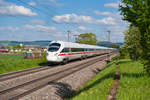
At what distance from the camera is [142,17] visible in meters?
4.93

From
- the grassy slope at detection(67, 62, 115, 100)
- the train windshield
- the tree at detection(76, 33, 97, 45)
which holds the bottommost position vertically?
the grassy slope at detection(67, 62, 115, 100)

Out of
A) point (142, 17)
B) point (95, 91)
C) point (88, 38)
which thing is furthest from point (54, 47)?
point (88, 38)

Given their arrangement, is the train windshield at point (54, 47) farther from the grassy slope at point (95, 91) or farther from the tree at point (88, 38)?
the tree at point (88, 38)

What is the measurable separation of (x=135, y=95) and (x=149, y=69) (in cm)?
108

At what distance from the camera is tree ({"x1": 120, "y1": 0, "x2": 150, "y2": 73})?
16.0 feet

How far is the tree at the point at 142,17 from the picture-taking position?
488 cm

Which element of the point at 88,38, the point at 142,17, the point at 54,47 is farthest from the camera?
the point at 88,38

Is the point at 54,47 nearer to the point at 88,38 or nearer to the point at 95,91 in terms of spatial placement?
the point at 95,91

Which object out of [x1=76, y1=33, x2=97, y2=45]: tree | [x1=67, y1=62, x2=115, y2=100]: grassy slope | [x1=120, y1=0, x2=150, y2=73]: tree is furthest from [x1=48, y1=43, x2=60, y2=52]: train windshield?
[x1=76, y1=33, x2=97, y2=45]: tree

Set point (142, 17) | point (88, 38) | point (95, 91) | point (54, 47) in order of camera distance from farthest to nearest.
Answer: point (88, 38), point (54, 47), point (95, 91), point (142, 17)

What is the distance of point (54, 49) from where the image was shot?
19.9m

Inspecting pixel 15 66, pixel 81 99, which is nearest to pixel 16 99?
pixel 81 99

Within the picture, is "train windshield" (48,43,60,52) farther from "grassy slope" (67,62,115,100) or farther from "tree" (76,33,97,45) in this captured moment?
"tree" (76,33,97,45)

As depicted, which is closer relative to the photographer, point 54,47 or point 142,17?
point 142,17
